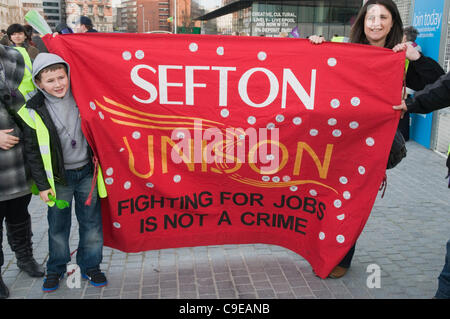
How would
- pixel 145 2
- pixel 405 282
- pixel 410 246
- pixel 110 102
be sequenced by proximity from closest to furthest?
pixel 110 102
pixel 405 282
pixel 410 246
pixel 145 2

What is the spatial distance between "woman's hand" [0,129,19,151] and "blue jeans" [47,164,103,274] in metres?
0.43

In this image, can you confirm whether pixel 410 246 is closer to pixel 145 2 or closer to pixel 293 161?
pixel 293 161

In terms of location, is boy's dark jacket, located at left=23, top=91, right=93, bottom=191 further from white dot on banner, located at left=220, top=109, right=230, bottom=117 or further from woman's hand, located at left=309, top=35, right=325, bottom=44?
woman's hand, located at left=309, top=35, right=325, bottom=44

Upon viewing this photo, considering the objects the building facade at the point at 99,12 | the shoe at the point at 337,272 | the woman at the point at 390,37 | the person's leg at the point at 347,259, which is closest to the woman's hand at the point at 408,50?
the woman at the point at 390,37

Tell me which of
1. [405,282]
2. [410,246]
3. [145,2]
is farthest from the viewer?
[145,2]

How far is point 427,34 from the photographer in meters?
8.66

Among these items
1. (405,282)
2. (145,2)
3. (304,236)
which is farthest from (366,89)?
(145,2)

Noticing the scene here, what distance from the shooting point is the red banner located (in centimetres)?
318

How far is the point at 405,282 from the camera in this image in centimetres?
351

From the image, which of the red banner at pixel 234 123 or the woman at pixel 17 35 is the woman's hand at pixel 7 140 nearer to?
the red banner at pixel 234 123

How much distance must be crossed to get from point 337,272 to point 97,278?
1.98 meters

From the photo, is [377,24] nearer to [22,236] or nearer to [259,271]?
[259,271]

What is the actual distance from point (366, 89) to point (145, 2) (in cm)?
17853

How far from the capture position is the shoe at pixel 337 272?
3.53 metres
